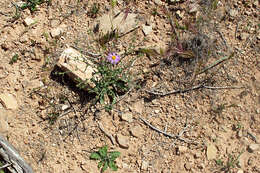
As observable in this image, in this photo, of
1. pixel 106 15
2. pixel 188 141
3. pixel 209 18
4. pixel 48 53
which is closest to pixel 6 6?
pixel 48 53

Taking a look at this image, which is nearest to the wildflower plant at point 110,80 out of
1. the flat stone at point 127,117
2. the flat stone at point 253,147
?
the flat stone at point 127,117

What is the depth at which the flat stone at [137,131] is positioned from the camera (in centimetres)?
315

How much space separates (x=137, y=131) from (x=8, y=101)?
1381mm

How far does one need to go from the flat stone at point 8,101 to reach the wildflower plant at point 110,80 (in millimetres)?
826

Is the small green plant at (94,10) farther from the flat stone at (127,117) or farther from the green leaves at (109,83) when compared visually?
the flat stone at (127,117)

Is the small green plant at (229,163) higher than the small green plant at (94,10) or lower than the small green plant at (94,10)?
lower

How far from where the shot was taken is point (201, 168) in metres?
3.10

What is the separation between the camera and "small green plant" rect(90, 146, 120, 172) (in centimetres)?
307

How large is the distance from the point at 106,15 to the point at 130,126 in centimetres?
125

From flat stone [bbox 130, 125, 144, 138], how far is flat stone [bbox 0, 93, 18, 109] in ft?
4.08

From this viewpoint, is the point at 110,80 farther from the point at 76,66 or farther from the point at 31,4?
the point at 31,4

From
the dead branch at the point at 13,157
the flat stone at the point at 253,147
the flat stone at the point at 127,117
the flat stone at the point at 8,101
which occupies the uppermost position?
the flat stone at the point at 8,101

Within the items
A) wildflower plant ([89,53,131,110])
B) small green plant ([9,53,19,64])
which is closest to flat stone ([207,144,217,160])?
wildflower plant ([89,53,131,110])

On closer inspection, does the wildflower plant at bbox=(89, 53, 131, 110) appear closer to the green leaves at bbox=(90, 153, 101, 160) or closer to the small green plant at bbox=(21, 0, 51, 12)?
the green leaves at bbox=(90, 153, 101, 160)
